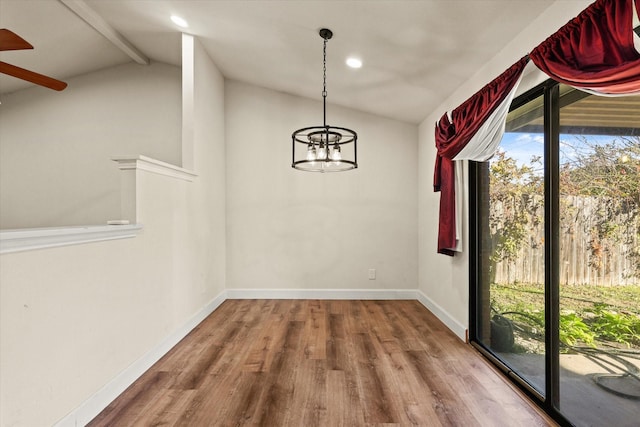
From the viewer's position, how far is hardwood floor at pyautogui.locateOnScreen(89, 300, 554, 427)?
1.82 m

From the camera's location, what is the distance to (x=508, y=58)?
2.23m

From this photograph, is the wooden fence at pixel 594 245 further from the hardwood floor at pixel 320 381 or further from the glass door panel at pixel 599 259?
the hardwood floor at pixel 320 381

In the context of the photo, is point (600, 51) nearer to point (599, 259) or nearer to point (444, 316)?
point (599, 259)

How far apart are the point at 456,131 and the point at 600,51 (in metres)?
1.35

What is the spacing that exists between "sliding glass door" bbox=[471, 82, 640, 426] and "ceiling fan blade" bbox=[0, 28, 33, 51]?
301 cm

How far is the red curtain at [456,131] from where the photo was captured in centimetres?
207

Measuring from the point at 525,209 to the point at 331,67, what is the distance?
2.23 meters

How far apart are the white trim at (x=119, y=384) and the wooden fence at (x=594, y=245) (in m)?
2.78

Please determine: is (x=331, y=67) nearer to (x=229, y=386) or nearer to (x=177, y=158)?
(x=177, y=158)

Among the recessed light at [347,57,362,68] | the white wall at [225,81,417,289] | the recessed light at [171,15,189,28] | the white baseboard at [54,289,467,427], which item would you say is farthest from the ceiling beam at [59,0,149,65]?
the white baseboard at [54,289,467,427]

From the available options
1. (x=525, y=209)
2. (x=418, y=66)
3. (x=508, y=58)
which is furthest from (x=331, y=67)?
(x=525, y=209)

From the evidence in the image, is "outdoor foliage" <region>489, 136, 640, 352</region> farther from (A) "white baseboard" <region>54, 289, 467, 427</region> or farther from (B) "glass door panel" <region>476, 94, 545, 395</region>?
(A) "white baseboard" <region>54, 289, 467, 427</region>

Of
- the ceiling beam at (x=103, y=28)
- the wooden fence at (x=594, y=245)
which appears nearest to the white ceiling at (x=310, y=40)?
the ceiling beam at (x=103, y=28)

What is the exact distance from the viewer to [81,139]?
4012 millimetres
